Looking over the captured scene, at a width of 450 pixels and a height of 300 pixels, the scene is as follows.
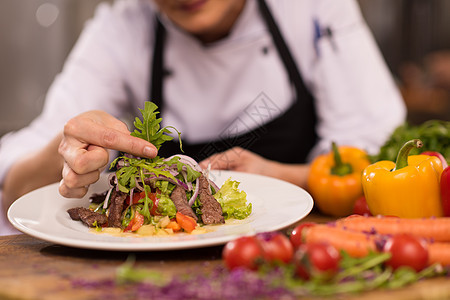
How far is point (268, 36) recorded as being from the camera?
2.71 m

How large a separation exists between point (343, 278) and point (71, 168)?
791 millimetres

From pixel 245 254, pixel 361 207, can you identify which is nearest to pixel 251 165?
pixel 361 207

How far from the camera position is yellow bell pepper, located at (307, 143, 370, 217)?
A: 1844mm

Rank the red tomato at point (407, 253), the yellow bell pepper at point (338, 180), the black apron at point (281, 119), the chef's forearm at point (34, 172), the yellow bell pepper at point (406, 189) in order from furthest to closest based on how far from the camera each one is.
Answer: the black apron at point (281, 119) < the chef's forearm at point (34, 172) < the yellow bell pepper at point (338, 180) < the yellow bell pepper at point (406, 189) < the red tomato at point (407, 253)

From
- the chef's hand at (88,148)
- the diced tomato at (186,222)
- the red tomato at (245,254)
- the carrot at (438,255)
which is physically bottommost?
the carrot at (438,255)

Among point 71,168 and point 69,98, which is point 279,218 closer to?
point 71,168

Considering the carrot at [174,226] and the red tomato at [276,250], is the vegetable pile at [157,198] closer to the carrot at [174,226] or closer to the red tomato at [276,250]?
the carrot at [174,226]

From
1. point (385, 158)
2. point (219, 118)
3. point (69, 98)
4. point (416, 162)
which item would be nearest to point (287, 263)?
point (416, 162)

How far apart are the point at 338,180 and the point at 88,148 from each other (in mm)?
868

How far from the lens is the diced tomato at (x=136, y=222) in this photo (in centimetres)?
139

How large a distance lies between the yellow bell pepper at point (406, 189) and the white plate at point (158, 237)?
0.20 meters

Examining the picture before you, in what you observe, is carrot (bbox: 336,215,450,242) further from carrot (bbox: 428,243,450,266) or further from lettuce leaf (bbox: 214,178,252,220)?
lettuce leaf (bbox: 214,178,252,220)

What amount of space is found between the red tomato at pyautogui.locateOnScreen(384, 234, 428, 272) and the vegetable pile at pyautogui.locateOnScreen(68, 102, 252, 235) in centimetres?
49

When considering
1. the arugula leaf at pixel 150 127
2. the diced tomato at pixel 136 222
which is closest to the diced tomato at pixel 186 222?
the diced tomato at pixel 136 222
